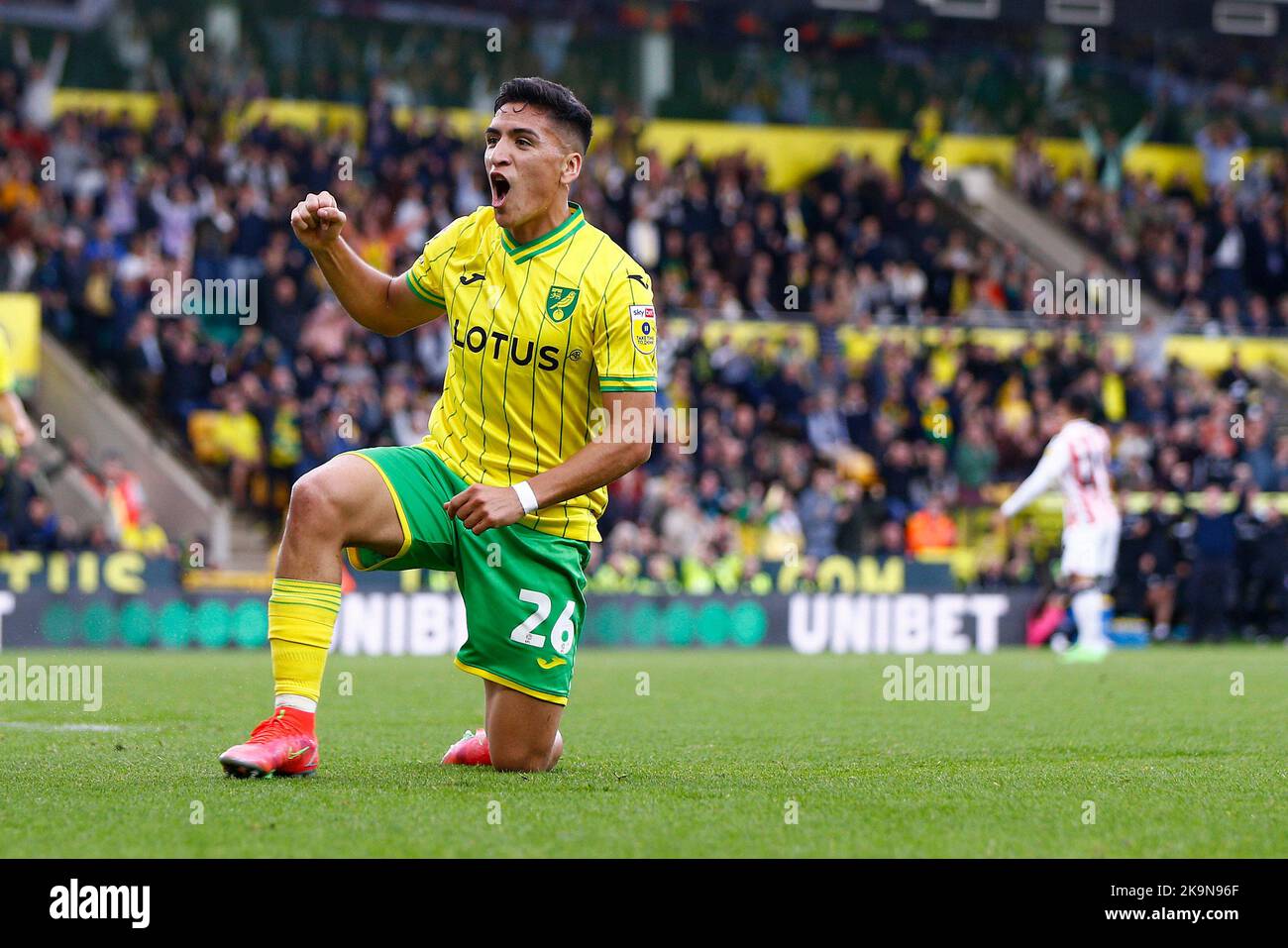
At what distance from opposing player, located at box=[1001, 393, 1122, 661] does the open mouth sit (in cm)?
980

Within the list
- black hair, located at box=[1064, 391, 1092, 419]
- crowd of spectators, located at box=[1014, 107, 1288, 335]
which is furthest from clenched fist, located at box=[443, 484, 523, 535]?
crowd of spectators, located at box=[1014, 107, 1288, 335]

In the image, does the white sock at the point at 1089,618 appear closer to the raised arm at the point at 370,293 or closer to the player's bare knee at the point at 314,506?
the raised arm at the point at 370,293

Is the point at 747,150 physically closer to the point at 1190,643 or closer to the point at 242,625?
the point at 1190,643

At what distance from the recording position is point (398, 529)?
627 cm

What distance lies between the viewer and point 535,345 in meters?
6.54

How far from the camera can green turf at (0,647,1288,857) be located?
4836mm

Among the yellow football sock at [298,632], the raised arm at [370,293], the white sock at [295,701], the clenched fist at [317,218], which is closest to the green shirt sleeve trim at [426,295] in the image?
the raised arm at [370,293]

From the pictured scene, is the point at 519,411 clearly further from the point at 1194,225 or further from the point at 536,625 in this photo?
the point at 1194,225

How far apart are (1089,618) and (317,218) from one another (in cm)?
1094

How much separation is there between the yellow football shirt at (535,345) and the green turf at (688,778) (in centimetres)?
116

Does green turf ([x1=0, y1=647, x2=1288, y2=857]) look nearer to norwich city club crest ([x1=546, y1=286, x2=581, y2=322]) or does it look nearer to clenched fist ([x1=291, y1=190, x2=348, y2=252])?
norwich city club crest ([x1=546, y1=286, x2=581, y2=322])

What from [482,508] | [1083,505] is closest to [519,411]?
[482,508]
